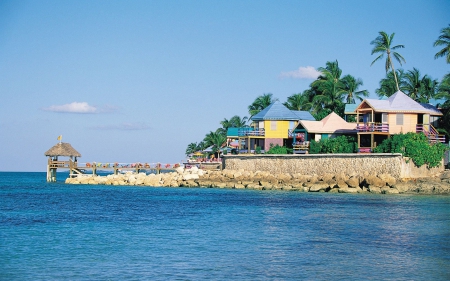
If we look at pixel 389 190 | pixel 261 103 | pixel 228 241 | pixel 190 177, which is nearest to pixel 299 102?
pixel 261 103

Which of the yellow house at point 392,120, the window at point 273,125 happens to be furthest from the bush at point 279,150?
the yellow house at point 392,120

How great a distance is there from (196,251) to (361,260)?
5033 millimetres

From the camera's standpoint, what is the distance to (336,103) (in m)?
62.5

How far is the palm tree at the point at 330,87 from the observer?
62500mm

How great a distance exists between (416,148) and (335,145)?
7.77 m

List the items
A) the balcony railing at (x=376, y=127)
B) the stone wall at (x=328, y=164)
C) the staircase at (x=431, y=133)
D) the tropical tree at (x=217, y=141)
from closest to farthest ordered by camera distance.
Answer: the stone wall at (x=328, y=164), the staircase at (x=431, y=133), the balcony railing at (x=376, y=127), the tropical tree at (x=217, y=141)

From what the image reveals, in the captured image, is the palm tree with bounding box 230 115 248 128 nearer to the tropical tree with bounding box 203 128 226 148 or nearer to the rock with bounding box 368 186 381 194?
the tropical tree with bounding box 203 128 226 148

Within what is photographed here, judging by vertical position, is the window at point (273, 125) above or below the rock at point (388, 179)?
above

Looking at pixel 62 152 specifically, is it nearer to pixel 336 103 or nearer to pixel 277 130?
pixel 277 130

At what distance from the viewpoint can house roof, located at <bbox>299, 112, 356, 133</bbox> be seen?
52.2m

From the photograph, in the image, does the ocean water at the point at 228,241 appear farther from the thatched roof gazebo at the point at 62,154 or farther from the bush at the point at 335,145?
the thatched roof gazebo at the point at 62,154

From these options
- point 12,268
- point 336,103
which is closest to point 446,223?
point 12,268

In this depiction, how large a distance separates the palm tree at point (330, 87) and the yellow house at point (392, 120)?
15268 mm

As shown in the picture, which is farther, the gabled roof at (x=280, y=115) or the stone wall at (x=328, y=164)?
the gabled roof at (x=280, y=115)
